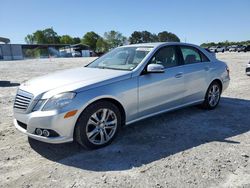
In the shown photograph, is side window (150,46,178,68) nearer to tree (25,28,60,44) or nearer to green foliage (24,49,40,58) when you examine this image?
green foliage (24,49,40,58)

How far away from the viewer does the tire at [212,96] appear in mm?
5879

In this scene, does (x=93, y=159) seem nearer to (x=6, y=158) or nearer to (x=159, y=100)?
(x=6, y=158)

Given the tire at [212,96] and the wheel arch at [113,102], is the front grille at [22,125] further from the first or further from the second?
the tire at [212,96]

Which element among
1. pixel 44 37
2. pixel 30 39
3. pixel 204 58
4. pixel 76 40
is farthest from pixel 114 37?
pixel 204 58

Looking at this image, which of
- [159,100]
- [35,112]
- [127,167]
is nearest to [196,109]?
[159,100]

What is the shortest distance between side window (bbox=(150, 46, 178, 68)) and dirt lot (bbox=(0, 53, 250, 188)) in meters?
1.16

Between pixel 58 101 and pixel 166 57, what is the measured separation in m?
2.39

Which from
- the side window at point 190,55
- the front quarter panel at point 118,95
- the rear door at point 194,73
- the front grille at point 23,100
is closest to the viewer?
the front quarter panel at point 118,95

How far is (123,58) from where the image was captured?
5020 mm

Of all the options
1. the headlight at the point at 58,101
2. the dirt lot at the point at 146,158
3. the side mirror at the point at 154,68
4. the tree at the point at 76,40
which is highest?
the tree at the point at 76,40

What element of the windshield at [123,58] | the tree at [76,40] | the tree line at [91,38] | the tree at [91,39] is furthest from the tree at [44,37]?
the windshield at [123,58]

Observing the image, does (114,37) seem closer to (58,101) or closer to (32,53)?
(32,53)

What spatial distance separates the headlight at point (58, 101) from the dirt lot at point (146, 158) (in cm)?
A: 75

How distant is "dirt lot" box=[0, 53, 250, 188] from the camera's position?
3.10 metres
